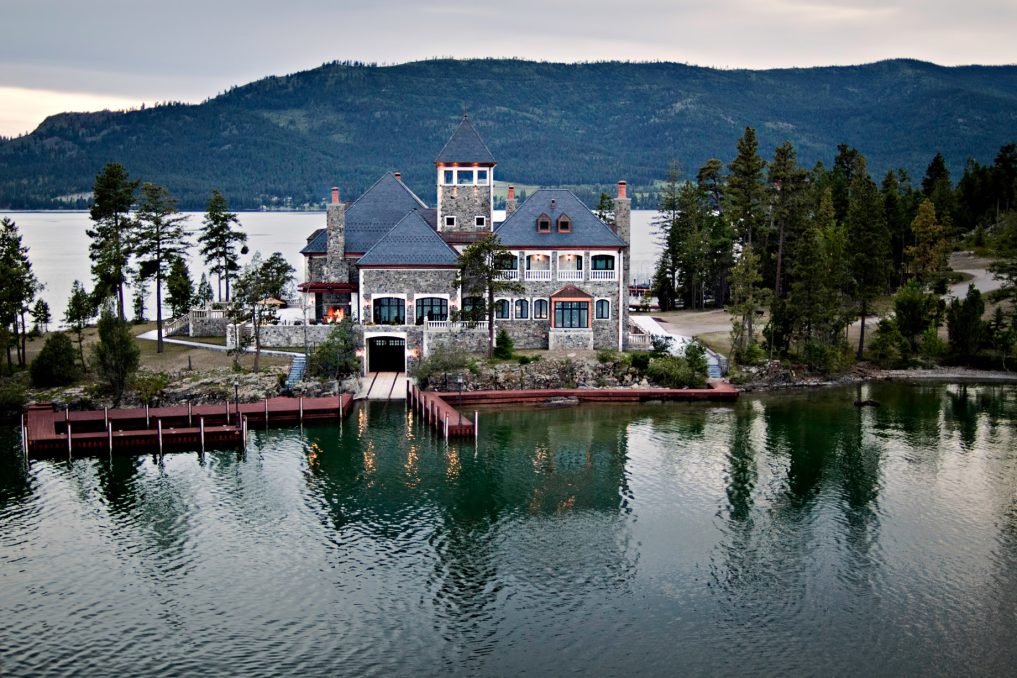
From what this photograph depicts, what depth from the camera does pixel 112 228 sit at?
6569 centimetres

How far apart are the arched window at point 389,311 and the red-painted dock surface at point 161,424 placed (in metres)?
7.29

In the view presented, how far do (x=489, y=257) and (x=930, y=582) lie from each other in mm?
35822

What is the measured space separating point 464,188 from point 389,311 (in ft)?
34.2

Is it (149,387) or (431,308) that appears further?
(431,308)

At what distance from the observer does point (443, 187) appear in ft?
222

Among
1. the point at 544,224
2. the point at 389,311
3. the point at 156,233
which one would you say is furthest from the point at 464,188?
the point at 156,233

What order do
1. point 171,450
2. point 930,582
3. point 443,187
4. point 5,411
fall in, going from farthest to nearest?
point 443,187
point 5,411
point 171,450
point 930,582

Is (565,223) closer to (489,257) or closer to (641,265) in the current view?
(489,257)

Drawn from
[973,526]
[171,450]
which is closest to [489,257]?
[171,450]

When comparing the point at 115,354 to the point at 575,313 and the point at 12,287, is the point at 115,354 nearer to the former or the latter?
the point at 12,287

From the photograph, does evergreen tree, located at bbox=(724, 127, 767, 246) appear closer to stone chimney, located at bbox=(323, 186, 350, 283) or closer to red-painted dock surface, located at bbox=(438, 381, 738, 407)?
red-painted dock surface, located at bbox=(438, 381, 738, 407)

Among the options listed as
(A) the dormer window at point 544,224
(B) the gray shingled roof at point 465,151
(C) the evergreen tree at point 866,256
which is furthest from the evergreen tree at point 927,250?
(B) the gray shingled roof at point 465,151

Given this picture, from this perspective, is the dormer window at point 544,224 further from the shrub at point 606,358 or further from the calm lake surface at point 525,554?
the calm lake surface at point 525,554

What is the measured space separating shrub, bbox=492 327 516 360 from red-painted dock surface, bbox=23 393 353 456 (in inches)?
385
